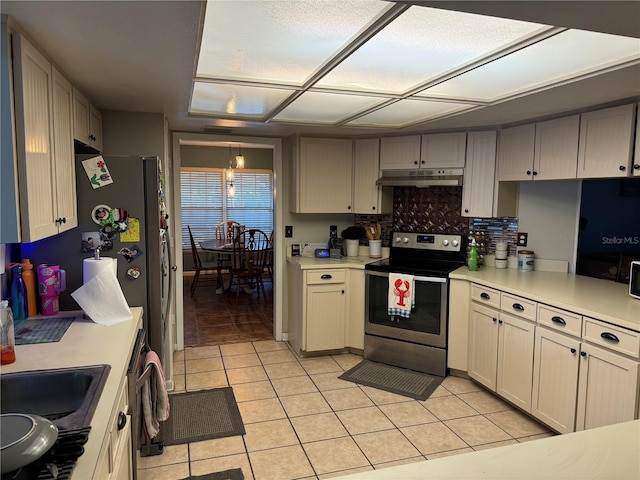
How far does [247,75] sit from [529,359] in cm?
245

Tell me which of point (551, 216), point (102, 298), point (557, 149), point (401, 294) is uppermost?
point (557, 149)

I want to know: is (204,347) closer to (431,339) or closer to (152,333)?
(152,333)

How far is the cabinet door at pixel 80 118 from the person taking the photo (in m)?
2.34

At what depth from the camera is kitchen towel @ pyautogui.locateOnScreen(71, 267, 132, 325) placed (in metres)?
2.23

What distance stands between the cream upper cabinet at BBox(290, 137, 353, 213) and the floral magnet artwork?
200 centimetres

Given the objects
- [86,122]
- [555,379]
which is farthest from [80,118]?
[555,379]

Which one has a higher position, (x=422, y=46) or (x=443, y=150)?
(x=422, y=46)

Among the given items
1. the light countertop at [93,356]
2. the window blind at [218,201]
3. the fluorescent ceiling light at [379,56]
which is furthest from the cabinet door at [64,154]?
the window blind at [218,201]

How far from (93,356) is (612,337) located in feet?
8.22

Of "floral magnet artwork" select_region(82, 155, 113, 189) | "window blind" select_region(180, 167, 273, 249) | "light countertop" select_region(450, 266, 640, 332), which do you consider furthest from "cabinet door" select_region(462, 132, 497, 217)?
"window blind" select_region(180, 167, 273, 249)

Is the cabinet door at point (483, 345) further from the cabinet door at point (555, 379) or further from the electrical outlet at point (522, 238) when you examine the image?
the electrical outlet at point (522, 238)

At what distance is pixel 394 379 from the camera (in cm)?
366

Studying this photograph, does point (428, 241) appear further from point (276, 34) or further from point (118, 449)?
point (118, 449)

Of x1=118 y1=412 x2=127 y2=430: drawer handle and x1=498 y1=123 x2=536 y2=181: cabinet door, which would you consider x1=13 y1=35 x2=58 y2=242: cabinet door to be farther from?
x1=498 y1=123 x2=536 y2=181: cabinet door
